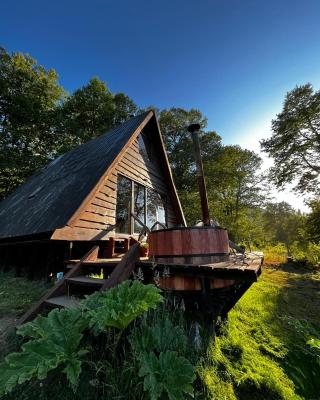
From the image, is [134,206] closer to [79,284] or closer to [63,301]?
[79,284]

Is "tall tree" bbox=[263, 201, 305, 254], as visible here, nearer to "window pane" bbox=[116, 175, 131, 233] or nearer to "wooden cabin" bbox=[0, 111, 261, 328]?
"wooden cabin" bbox=[0, 111, 261, 328]

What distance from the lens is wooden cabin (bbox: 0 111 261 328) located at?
9.72 ft

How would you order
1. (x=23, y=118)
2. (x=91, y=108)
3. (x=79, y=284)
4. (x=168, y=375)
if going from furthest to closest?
(x=91, y=108), (x=23, y=118), (x=79, y=284), (x=168, y=375)

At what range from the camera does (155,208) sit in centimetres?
848

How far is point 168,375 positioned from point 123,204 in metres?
5.53

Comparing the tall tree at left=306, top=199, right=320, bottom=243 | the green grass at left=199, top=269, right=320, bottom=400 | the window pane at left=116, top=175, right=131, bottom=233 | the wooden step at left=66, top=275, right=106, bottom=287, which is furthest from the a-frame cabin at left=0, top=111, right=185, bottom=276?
the tall tree at left=306, top=199, right=320, bottom=243

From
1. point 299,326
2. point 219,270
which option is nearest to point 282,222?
point 299,326

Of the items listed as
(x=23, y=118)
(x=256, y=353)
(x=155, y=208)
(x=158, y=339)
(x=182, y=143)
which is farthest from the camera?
(x=182, y=143)

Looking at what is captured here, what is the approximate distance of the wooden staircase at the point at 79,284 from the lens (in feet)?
8.85

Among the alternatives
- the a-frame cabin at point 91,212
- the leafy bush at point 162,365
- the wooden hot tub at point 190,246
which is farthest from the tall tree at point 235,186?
the leafy bush at point 162,365

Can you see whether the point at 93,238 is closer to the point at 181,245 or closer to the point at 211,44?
the point at 181,245

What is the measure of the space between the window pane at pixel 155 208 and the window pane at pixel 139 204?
1.20 feet

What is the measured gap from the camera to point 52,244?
18.0 feet

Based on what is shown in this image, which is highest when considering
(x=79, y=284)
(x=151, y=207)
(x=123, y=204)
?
(x=151, y=207)
